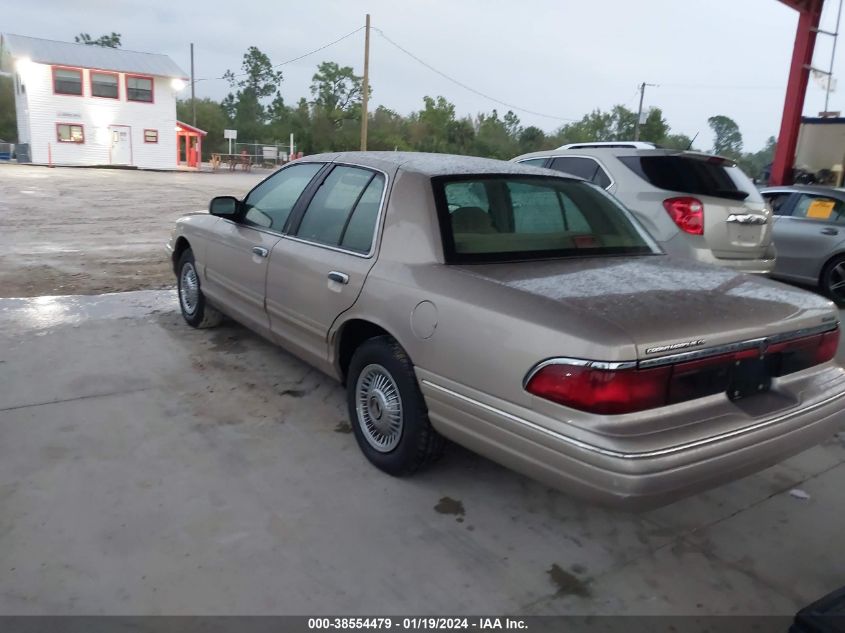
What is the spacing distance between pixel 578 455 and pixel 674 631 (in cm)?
74

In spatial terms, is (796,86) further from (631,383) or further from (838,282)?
(631,383)

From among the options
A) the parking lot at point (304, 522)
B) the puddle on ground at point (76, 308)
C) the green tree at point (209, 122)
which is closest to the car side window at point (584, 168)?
the parking lot at point (304, 522)

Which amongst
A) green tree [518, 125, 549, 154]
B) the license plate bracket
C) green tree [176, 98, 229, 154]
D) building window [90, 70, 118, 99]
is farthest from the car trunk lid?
green tree [176, 98, 229, 154]

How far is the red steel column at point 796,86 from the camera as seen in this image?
12.7 metres

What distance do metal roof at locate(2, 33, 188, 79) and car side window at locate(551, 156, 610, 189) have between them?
117ft

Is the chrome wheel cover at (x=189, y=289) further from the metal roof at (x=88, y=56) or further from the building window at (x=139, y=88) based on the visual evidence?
the building window at (x=139, y=88)

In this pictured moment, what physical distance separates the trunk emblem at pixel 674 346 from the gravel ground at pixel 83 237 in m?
6.08

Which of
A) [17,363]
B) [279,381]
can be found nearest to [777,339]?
[279,381]

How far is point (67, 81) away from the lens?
34469 mm

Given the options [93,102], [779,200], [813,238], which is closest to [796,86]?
[779,200]

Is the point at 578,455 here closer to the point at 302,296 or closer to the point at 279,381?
the point at 302,296

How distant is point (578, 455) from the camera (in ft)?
7.44

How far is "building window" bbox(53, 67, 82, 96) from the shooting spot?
3419 centimetres

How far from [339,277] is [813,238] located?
6925 millimetres
